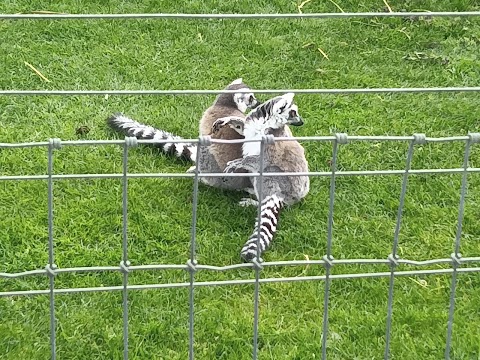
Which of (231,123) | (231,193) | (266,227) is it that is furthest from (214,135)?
(266,227)

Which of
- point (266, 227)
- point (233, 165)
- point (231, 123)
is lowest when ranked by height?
point (266, 227)

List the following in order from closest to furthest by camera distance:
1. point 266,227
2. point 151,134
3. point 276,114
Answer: point 266,227
point 276,114
point 151,134

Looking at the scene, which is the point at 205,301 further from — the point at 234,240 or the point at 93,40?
the point at 93,40

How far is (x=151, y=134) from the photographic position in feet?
10.4

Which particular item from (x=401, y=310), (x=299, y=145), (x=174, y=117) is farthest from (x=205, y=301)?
(x=174, y=117)

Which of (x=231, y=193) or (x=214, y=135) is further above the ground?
(x=214, y=135)

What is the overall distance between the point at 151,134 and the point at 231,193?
16.7 inches

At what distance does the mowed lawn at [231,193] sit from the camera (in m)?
2.32

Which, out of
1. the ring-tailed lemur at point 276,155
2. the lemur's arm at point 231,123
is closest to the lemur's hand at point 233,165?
the ring-tailed lemur at point 276,155

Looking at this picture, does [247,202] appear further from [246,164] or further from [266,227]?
[266,227]

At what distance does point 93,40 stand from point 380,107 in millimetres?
1445

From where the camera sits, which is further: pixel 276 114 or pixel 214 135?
pixel 214 135

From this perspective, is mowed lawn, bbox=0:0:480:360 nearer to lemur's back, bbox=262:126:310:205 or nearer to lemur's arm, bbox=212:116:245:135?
lemur's back, bbox=262:126:310:205

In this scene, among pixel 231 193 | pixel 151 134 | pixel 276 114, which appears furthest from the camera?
pixel 151 134
